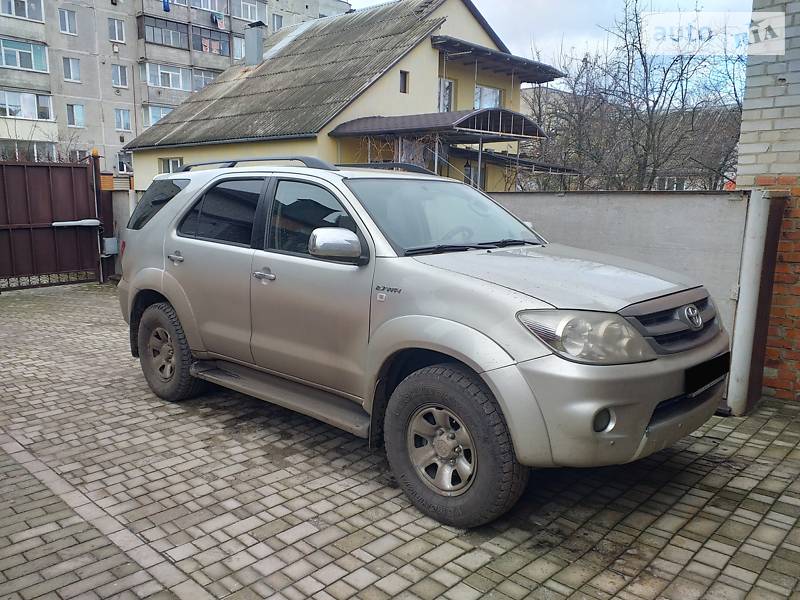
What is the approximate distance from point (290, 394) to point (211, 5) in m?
48.9

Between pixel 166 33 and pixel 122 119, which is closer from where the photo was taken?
pixel 122 119

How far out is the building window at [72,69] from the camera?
39844mm

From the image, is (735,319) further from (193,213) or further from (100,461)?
(100,461)

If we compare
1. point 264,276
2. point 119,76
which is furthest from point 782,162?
Result: point 119,76

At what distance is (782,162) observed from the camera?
217 inches

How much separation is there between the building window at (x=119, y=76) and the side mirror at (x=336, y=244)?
45314 mm

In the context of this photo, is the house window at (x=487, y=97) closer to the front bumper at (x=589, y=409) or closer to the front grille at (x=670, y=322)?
the front grille at (x=670, y=322)

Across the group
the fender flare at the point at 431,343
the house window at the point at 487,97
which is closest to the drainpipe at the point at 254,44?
the house window at the point at 487,97

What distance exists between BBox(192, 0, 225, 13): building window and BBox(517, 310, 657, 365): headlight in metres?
49.2

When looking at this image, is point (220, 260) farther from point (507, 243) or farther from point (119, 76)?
point (119, 76)

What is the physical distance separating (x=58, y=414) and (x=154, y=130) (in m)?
21.3

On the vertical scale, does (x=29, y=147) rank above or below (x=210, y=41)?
below

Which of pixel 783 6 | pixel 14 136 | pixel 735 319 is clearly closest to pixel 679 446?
pixel 735 319

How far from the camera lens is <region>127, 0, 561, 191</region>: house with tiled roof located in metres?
17.0
